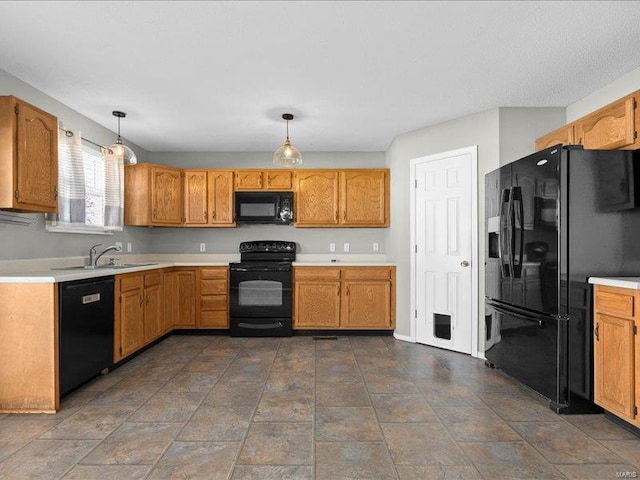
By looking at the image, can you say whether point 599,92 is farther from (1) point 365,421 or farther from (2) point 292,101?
(1) point 365,421

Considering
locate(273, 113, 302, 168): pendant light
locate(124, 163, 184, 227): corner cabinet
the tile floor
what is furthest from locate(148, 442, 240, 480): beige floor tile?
locate(124, 163, 184, 227): corner cabinet

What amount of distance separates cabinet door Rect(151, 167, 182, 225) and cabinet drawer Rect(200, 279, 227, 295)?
0.92 meters

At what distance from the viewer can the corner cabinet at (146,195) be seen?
450cm

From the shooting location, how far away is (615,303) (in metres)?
2.24

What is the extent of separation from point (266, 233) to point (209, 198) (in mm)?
906

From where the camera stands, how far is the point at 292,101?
3416 millimetres

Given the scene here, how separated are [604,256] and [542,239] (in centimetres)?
38

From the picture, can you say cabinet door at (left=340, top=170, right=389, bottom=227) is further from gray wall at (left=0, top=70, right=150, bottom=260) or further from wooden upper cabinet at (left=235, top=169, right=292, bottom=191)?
gray wall at (left=0, top=70, right=150, bottom=260)

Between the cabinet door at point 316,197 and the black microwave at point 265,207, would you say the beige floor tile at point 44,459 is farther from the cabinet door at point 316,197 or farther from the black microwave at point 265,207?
the cabinet door at point 316,197

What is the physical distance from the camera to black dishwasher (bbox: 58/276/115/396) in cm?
259

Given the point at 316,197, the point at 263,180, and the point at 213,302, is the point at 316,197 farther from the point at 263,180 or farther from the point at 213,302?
the point at 213,302

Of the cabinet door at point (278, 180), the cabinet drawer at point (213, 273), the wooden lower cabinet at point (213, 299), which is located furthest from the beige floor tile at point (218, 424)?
the cabinet door at point (278, 180)

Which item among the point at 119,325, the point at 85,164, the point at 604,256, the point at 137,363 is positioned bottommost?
the point at 137,363

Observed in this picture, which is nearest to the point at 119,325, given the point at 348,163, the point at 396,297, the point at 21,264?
the point at 21,264
